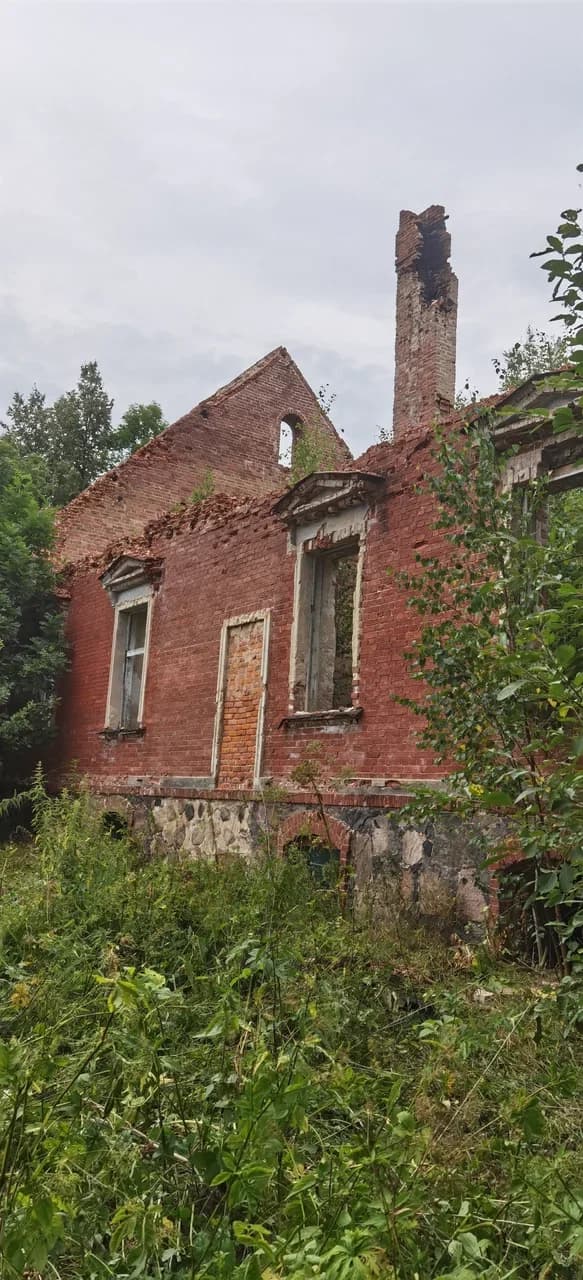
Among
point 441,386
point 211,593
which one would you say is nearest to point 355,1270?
point 211,593

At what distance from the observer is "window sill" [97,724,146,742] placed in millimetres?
12133

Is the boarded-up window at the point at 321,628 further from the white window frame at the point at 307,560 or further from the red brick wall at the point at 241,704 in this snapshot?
the red brick wall at the point at 241,704

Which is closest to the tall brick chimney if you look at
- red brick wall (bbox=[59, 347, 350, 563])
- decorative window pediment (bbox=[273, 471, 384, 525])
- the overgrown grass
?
red brick wall (bbox=[59, 347, 350, 563])

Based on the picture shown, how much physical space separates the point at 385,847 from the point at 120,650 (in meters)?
6.85

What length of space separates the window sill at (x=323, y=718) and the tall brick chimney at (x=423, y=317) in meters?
9.26

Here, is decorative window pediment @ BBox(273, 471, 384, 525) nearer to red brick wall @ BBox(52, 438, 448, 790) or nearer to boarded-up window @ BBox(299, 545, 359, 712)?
red brick wall @ BBox(52, 438, 448, 790)

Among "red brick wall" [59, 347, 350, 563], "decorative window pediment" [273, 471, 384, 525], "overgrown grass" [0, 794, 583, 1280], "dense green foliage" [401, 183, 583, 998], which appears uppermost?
"red brick wall" [59, 347, 350, 563]

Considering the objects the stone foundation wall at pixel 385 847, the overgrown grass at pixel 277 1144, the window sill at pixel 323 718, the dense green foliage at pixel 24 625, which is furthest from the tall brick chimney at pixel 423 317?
the overgrown grass at pixel 277 1144

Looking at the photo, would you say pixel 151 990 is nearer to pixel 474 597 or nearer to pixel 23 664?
pixel 474 597

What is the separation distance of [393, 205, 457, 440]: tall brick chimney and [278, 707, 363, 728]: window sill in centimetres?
926

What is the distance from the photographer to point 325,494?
9.21m

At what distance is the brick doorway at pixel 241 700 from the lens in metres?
9.84

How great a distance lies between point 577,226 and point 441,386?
49.1 ft

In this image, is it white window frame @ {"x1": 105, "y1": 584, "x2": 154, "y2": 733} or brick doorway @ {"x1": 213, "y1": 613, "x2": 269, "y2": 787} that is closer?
brick doorway @ {"x1": 213, "y1": 613, "x2": 269, "y2": 787}
